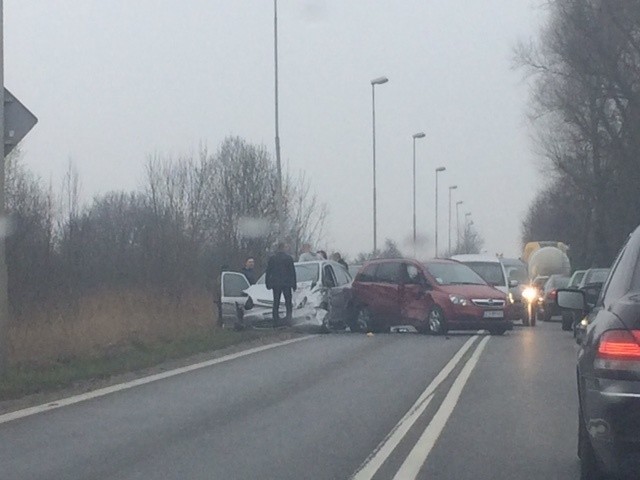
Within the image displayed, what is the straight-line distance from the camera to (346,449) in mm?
9586

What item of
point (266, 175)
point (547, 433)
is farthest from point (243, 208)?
point (547, 433)

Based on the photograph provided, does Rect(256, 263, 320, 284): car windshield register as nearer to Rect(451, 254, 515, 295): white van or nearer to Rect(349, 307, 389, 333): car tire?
Rect(349, 307, 389, 333): car tire

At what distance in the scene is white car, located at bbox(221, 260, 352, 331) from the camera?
84.3ft

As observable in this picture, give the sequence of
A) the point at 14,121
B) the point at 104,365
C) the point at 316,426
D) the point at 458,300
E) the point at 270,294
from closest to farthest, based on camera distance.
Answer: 1. the point at 316,426
2. the point at 14,121
3. the point at 104,365
4. the point at 458,300
5. the point at 270,294

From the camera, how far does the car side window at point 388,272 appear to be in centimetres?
2697

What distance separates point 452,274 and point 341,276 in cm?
277

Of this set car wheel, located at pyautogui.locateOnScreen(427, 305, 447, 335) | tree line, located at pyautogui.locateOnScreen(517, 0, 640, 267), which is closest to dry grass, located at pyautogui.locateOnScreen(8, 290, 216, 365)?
car wheel, located at pyautogui.locateOnScreen(427, 305, 447, 335)

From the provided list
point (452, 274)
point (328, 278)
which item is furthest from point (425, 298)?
point (328, 278)

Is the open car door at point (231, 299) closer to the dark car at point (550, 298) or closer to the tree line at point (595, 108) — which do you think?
the dark car at point (550, 298)

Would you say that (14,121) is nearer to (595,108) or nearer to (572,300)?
(572,300)

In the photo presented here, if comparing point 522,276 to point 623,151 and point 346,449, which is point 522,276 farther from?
point 346,449

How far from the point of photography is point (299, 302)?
25953 millimetres

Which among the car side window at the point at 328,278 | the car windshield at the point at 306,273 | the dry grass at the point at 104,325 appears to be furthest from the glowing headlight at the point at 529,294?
the dry grass at the point at 104,325

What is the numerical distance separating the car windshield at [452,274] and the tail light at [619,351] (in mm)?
19512
